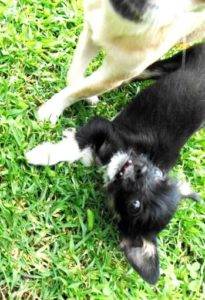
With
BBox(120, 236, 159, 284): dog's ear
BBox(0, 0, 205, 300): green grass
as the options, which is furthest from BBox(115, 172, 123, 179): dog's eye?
BBox(120, 236, 159, 284): dog's ear

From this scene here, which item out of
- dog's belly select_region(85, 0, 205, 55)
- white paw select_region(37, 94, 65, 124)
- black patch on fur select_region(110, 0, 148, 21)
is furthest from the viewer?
white paw select_region(37, 94, 65, 124)

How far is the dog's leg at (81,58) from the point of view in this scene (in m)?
3.38

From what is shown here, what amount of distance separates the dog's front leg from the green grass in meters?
0.08

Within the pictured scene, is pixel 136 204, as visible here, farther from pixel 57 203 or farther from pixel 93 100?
pixel 93 100

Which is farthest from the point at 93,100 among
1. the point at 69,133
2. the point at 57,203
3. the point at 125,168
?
the point at 57,203

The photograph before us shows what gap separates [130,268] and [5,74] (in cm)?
134

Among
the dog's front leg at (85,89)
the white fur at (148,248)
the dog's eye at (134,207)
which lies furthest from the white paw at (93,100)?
the white fur at (148,248)

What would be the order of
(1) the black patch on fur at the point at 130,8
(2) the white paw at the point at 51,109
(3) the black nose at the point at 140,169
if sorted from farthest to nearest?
(2) the white paw at the point at 51,109
(3) the black nose at the point at 140,169
(1) the black patch on fur at the point at 130,8

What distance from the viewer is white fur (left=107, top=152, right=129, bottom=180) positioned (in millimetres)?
3344

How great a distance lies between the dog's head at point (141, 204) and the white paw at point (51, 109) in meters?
0.44

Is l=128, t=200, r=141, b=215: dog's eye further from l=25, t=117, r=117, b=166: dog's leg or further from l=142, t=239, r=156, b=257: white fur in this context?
l=25, t=117, r=117, b=166: dog's leg

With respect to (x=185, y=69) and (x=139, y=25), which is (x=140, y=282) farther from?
(x=139, y=25)

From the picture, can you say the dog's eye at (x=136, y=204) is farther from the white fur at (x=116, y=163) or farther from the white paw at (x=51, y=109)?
the white paw at (x=51, y=109)

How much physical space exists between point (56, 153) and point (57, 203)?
28cm
